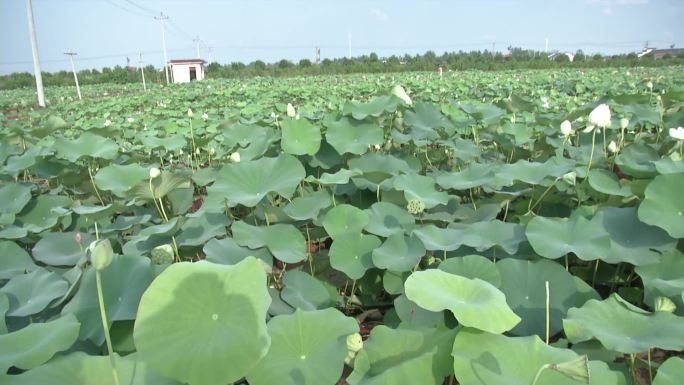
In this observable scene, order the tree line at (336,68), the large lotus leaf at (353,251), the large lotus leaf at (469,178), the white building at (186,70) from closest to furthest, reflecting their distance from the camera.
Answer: the large lotus leaf at (353,251), the large lotus leaf at (469,178), the tree line at (336,68), the white building at (186,70)

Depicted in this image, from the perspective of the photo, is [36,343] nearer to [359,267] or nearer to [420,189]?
[359,267]

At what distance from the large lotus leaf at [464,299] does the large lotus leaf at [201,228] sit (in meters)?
0.77

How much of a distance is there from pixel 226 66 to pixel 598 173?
36516 millimetres

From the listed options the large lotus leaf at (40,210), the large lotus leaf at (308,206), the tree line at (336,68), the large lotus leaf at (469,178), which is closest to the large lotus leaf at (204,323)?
the large lotus leaf at (308,206)

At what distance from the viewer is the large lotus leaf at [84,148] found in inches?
81.9

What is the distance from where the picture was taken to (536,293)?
3.51 feet

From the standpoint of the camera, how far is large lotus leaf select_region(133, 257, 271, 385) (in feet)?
2.34

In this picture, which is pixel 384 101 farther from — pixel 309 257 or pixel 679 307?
pixel 679 307

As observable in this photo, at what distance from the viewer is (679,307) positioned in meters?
0.97

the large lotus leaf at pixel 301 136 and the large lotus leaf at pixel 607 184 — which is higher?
the large lotus leaf at pixel 301 136

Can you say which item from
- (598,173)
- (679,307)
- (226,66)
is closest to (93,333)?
(679,307)

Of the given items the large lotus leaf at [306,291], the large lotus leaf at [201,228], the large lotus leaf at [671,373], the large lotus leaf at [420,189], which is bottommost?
the large lotus leaf at [306,291]

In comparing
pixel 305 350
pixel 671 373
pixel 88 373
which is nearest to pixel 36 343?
pixel 88 373

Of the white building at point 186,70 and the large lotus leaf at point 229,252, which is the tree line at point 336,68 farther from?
the large lotus leaf at point 229,252
